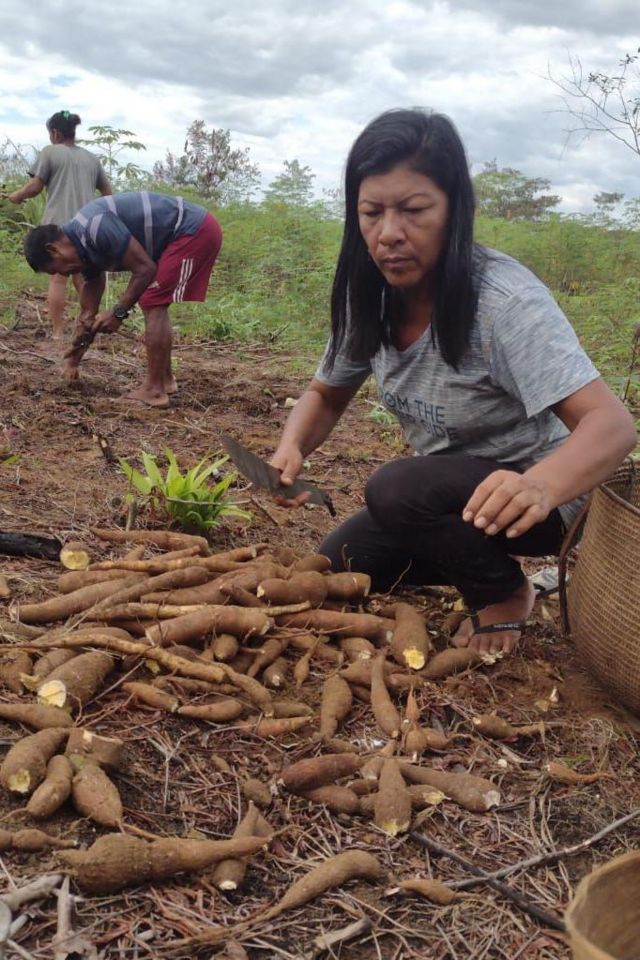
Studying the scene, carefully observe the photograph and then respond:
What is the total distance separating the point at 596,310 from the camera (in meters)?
6.86

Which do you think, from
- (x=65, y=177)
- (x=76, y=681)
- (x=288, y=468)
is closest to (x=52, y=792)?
(x=76, y=681)

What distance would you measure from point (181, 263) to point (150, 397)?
2.81 feet

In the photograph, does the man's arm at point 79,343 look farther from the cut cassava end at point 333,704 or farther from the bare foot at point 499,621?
the cut cassava end at point 333,704

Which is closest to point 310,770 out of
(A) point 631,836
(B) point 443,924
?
(B) point 443,924

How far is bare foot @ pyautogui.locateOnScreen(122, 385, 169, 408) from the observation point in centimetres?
508

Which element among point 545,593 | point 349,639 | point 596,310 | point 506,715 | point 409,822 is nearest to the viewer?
point 409,822

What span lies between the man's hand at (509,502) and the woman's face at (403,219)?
64cm

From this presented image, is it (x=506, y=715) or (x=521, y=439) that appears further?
(x=521, y=439)

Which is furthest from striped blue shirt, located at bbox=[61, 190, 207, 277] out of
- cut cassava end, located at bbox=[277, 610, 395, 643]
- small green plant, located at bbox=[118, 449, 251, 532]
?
cut cassava end, located at bbox=[277, 610, 395, 643]

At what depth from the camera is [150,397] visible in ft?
16.9

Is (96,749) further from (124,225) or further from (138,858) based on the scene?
(124,225)

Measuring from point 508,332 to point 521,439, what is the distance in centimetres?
36

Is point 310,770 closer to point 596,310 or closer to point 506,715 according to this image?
point 506,715

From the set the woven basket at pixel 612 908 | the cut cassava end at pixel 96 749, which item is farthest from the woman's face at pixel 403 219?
the woven basket at pixel 612 908
